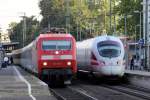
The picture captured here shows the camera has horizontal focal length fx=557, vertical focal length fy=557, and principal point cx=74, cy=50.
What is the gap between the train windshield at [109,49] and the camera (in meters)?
36.3

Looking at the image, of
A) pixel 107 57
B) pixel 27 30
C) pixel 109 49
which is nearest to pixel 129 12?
pixel 27 30

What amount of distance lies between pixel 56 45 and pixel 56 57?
933mm

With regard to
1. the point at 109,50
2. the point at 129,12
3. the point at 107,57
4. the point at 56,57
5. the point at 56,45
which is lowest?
the point at 107,57

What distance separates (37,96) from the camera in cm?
2084

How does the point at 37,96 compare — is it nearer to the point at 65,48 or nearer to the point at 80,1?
the point at 65,48

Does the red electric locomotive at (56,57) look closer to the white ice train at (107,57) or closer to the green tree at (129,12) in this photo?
the white ice train at (107,57)

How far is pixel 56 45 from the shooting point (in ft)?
111

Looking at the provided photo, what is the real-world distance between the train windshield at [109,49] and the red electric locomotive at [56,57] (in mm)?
3430

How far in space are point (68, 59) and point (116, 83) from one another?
23.7 ft

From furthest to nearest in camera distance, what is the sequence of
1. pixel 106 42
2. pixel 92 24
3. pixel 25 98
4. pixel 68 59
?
pixel 92 24, pixel 106 42, pixel 68 59, pixel 25 98

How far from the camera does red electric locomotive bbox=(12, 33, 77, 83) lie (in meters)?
33.0

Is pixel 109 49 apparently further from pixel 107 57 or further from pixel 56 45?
pixel 56 45

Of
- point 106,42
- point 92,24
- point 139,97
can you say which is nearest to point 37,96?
point 139,97

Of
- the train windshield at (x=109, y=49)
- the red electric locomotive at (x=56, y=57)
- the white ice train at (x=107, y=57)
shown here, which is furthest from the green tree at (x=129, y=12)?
the red electric locomotive at (x=56, y=57)
